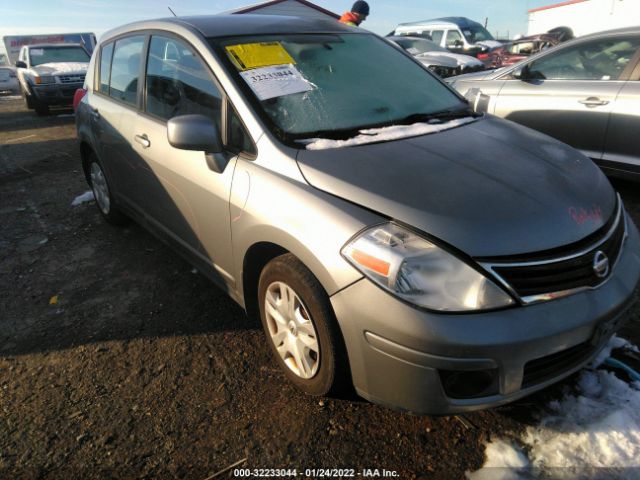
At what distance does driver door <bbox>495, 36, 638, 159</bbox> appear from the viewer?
410cm

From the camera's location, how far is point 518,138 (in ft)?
7.97

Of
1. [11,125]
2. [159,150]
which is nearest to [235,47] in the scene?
[159,150]

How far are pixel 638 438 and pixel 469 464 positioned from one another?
25.8 inches

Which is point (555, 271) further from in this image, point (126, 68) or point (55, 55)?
point (55, 55)

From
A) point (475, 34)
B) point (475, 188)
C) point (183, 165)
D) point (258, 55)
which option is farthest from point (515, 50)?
point (475, 188)

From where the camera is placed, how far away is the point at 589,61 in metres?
4.36

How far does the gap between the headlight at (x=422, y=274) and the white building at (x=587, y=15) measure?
21.0 m

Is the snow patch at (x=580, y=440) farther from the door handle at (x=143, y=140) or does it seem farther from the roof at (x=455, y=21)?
the roof at (x=455, y=21)

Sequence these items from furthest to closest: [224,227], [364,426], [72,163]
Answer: [72,163]
[224,227]
[364,426]

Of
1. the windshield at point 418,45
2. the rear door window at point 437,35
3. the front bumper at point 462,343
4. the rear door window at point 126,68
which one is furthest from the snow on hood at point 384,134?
the rear door window at point 437,35

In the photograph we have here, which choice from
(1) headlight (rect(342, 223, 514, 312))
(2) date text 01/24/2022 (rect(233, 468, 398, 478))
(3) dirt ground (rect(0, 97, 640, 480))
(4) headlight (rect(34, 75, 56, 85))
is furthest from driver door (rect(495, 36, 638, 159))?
(4) headlight (rect(34, 75, 56, 85))

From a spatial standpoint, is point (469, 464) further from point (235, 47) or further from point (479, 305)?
point (235, 47)

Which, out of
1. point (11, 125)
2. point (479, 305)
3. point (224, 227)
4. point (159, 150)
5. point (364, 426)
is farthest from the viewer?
point (11, 125)

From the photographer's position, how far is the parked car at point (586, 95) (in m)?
3.97
